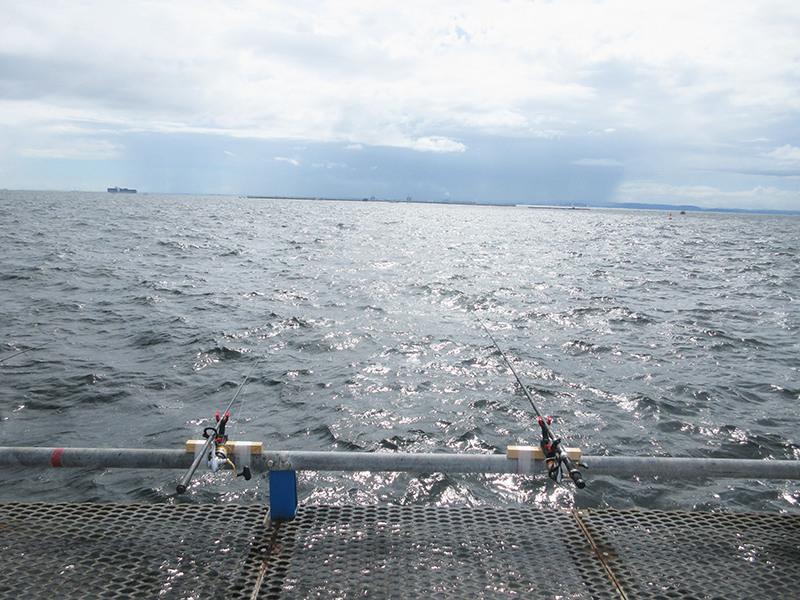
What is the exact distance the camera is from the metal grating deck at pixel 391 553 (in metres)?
3.44

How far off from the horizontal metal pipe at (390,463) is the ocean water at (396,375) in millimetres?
2398

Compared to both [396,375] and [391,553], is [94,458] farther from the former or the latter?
[396,375]

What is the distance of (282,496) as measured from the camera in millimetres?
4188

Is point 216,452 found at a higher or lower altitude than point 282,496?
higher

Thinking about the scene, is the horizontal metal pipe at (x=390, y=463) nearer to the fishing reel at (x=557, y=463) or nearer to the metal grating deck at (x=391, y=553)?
the fishing reel at (x=557, y=463)

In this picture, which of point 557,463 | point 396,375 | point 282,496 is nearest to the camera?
point 557,463

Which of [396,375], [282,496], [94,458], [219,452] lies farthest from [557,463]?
[396,375]

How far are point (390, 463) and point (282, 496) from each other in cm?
99

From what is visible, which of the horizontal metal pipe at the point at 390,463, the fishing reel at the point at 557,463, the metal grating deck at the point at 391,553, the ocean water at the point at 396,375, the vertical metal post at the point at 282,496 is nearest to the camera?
the metal grating deck at the point at 391,553

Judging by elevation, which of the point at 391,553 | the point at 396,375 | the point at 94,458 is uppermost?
the point at 94,458

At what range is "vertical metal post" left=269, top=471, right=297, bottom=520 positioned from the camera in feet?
13.7

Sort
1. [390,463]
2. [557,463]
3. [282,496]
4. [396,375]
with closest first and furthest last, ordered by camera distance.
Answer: [557,463] → [390,463] → [282,496] → [396,375]

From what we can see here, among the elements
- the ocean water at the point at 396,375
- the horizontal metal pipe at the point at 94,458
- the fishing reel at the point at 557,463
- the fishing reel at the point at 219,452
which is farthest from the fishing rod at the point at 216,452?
the ocean water at the point at 396,375

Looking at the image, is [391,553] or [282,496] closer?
[391,553]
